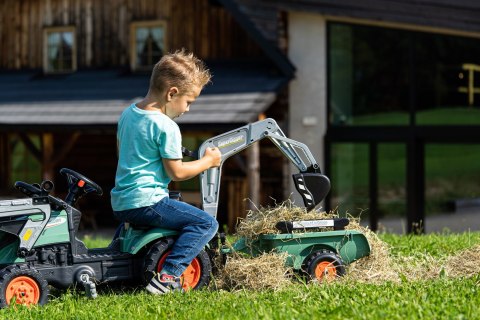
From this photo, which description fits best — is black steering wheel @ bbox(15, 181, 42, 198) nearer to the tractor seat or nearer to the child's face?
the tractor seat

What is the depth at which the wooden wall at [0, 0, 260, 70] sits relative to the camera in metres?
18.1

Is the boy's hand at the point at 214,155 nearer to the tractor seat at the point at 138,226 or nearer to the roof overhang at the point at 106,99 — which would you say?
the tractor seat at the point at 138,226

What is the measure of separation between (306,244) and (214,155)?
3.07 ft

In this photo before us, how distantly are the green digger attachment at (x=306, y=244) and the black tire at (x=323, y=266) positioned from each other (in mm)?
67

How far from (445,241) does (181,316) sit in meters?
4.15

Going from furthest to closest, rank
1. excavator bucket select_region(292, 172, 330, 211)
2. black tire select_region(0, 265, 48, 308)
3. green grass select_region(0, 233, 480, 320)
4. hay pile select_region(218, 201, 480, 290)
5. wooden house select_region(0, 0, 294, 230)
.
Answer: wooden house select_region(0, 0, 294, 230), excavator bucket select_region(292, 172, 330, 211), hay pile select_region(218, 201, 480, 290), black tire select_region(0, 265, 48, 308), green grass select_region(0, 233, 480, 320)

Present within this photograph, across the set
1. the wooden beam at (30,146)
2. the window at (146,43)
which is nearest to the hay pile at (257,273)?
the wooden beam at (30,146)

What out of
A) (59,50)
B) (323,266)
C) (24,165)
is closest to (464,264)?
(323,266)

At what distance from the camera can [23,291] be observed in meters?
6.23

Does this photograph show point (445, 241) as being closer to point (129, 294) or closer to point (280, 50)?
point (129, 294)

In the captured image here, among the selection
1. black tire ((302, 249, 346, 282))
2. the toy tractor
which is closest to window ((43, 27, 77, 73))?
the toy tractor

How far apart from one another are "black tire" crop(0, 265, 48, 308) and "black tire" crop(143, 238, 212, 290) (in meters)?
0.71

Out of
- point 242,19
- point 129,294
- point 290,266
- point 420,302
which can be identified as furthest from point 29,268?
point 242,19

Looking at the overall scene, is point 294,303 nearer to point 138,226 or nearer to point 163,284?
point 163,284
